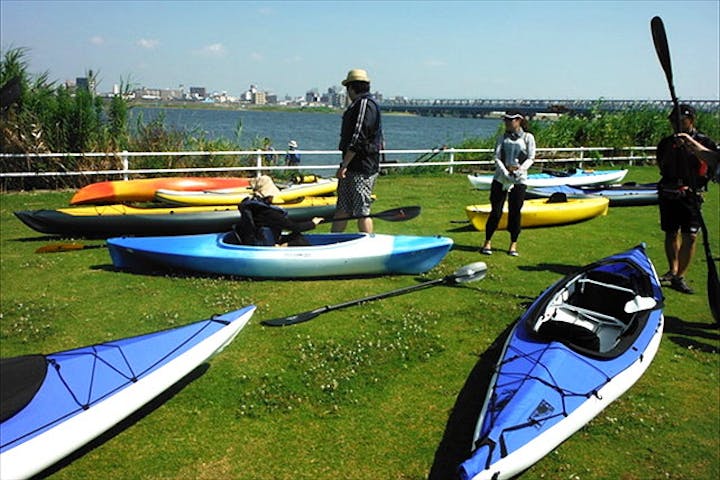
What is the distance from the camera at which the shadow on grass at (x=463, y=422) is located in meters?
3.64

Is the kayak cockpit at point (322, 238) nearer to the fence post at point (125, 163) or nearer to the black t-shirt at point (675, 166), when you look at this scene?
the black t-shirt at point (675, 166)

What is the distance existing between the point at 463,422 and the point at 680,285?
4235 mm

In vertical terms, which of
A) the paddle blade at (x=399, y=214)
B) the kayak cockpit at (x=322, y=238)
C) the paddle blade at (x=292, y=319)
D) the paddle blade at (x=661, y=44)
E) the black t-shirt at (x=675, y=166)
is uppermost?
the paddle blade at (x=661, y=44)

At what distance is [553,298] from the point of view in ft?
16.5

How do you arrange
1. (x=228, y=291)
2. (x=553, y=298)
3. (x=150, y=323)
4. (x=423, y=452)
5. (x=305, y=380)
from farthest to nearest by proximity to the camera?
(x=228, y=291)
(x=150, y=323)
(x=553, y=298)
(x=305, y=380)
(x=423, y=452)

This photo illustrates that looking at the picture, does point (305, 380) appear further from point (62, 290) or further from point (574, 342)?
point (62, 290)

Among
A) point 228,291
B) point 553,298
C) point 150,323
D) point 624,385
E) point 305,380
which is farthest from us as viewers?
point 228,291

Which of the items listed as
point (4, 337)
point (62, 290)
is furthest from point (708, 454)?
point (62, 290)

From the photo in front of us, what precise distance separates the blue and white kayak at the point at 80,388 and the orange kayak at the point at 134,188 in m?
7.00

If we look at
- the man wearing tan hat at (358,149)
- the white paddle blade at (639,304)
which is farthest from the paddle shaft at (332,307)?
the white paddle blade at (639,304)

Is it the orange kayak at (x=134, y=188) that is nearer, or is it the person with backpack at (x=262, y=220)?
the person with backpack at (x=262, y=220)

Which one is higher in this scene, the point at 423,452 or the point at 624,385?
the point at 624,385

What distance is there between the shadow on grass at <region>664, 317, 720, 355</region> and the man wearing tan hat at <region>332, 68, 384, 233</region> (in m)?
3.45

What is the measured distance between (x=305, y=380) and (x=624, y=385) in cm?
229
